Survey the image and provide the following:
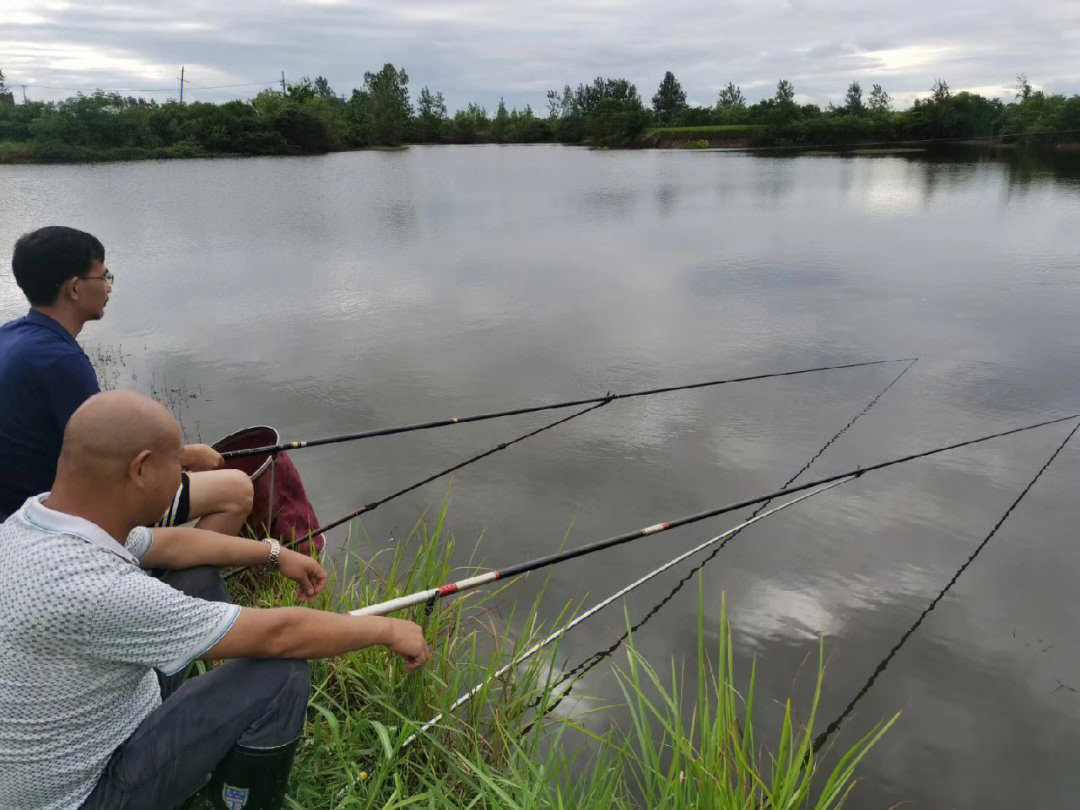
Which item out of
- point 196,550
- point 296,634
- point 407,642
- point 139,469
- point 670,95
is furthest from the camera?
point 670,95

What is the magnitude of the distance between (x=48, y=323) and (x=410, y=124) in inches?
4534

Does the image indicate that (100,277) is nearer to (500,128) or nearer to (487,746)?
(487,746)

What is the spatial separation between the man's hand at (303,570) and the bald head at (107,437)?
1.19m

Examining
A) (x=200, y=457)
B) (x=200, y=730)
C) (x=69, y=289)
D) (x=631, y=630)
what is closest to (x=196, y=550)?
(x=200, y=730)

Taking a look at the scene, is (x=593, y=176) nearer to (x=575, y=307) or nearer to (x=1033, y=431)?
(x=575, y=307)

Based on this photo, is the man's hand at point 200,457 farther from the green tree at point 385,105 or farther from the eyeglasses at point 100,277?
the green tree at point 385,105

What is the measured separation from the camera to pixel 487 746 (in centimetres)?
329

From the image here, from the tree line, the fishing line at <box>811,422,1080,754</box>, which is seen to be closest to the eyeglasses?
the fishing line at <box>811,422,1080,754</box>

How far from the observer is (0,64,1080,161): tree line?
5875 cm

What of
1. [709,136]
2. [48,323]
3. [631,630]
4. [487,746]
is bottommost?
[631,630]

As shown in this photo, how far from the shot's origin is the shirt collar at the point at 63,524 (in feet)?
5.90

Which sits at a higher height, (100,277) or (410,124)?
(410,124)

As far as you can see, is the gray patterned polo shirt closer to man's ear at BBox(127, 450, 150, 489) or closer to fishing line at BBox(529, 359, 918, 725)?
man's ear at BBox(127, 450, 150, 489)

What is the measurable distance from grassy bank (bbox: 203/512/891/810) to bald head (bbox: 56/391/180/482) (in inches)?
55.6
